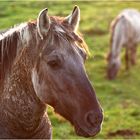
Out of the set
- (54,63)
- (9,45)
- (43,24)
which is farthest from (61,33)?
(9,45)

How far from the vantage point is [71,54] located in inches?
179

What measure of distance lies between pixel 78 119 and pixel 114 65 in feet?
35.8

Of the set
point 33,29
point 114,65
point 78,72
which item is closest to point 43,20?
point 33,29

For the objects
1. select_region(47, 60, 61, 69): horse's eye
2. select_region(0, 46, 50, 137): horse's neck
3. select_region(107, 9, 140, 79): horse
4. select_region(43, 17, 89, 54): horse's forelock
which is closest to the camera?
select_region(47, 60, 61, 69): horse's eye

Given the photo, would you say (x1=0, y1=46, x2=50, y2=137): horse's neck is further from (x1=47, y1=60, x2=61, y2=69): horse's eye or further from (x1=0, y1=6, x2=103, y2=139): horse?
(x1=47, y1=60, x2=61, y2=69): horse's eye

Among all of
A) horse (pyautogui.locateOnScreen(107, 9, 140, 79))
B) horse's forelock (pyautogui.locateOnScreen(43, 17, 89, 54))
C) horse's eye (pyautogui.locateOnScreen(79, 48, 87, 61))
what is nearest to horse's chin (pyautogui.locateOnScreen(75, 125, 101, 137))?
horse's eye (pyautogui.locateOnScreen(79, 48, 87, 61))

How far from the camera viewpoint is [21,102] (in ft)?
16.0

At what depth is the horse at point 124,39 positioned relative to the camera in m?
15.4

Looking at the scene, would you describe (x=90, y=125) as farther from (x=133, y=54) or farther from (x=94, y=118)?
(x=133, y=54)

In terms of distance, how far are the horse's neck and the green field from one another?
273 millimetres

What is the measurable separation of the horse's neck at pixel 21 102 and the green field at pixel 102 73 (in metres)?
0.27

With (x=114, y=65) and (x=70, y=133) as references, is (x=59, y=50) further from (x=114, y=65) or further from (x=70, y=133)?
(x=114, y=65)

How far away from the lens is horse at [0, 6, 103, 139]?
4.45 metres

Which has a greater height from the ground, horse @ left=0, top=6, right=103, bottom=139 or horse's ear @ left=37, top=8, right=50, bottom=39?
horse's ear @ left=37, top=8, right=50, bottom=39
